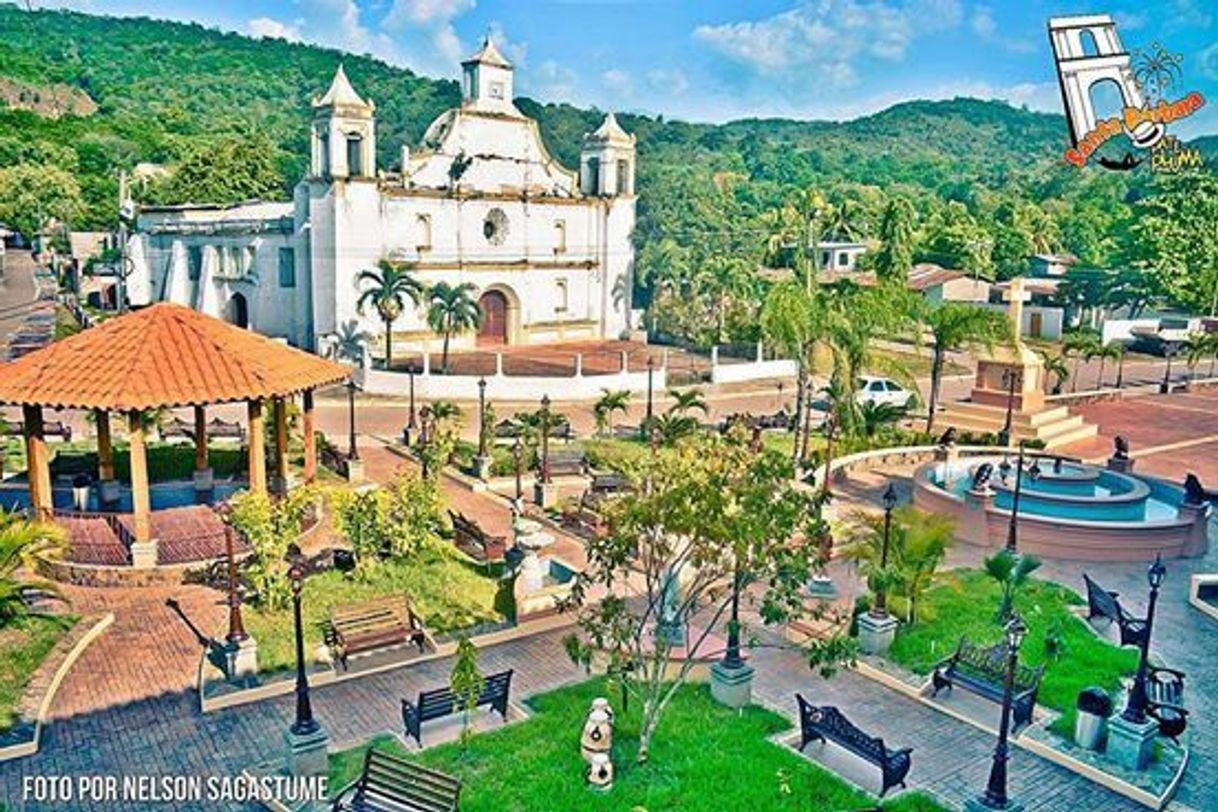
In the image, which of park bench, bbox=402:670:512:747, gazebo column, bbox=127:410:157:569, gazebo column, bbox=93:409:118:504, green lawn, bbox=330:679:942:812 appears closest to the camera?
green lawn, bbox=330:679:942:812

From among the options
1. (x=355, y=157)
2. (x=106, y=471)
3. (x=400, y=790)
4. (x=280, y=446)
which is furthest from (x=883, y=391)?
(x=400, y=790)

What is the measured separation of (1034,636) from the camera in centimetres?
1474

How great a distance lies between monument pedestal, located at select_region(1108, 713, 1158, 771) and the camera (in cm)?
1092

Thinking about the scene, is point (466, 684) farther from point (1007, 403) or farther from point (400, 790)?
point (1007, 403)

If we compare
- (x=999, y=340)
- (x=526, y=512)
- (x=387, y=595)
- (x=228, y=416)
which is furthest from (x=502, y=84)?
(x=387, y=595)

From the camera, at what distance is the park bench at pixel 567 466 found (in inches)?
971

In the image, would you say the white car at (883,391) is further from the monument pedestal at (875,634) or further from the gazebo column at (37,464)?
A: the gazebo column at (37,464)

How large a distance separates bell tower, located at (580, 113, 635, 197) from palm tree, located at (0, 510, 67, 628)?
40683 mm

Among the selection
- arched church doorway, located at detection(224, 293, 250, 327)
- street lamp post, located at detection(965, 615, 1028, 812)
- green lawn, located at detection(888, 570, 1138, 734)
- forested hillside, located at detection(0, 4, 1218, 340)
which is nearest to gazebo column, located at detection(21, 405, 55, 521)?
green lawn, located at detection(888, 570, 1138, 734)

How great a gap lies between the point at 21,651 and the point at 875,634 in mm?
11992

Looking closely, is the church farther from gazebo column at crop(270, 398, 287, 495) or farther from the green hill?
the green hill

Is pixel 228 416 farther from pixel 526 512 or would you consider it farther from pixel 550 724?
pixel 550 724

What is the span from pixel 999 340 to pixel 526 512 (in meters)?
16.5

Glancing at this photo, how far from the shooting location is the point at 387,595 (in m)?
15.7
